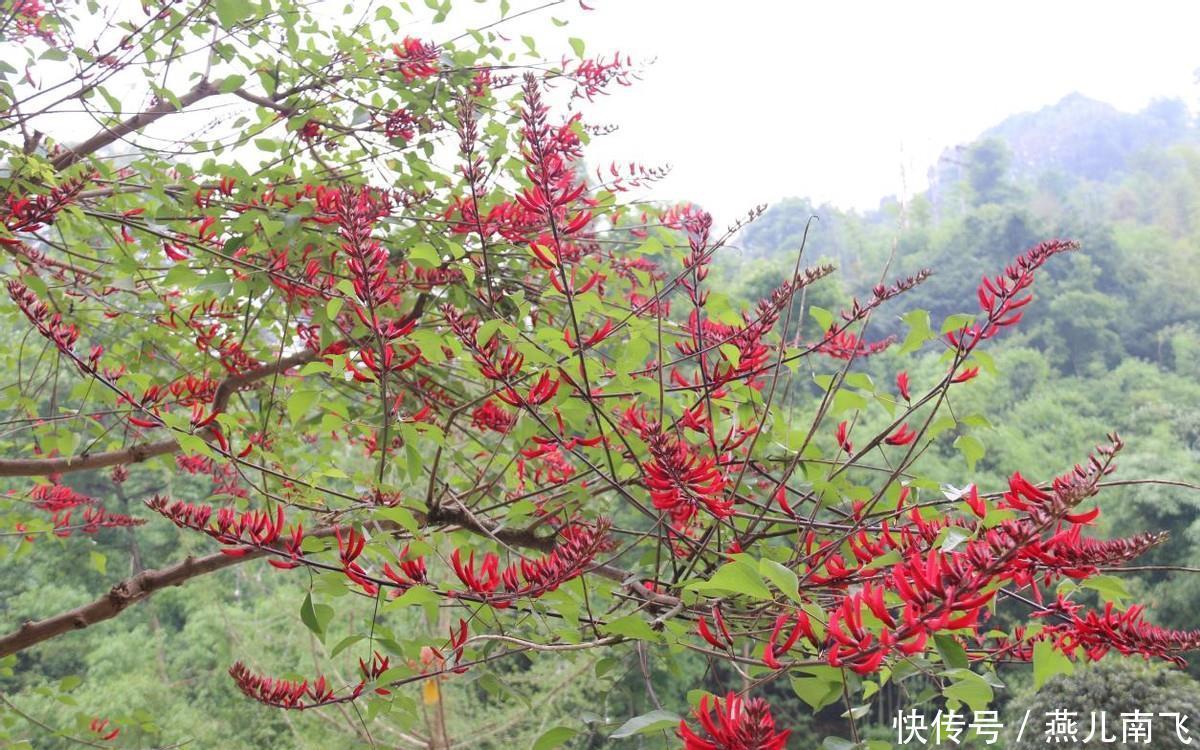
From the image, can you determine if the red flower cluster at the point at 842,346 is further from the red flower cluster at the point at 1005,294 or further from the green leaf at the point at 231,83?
the green leaf at the point at 231,83

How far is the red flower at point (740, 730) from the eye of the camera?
49cm

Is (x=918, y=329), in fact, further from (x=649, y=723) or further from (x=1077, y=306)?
(x=1077, y=306)

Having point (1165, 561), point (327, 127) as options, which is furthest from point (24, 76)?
point (1165, 561)

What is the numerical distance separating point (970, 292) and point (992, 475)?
1008 centimetres

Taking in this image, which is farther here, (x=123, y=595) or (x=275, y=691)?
(x=123, y=595)

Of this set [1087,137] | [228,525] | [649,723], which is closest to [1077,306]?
[649,723]

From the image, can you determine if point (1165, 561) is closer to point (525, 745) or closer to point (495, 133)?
point (525, 745)

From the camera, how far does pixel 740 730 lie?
50 centimetres

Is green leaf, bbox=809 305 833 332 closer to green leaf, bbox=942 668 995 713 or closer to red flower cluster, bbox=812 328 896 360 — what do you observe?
red flower cluster, bbox=812 328 896 360

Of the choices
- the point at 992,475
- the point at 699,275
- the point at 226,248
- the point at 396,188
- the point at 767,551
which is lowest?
the point at 992,475

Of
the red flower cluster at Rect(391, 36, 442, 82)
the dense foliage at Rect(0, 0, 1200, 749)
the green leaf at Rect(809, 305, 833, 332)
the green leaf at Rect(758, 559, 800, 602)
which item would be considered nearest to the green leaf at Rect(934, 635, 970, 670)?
the dense foliage at Rect(0, 0, 1200, 749)

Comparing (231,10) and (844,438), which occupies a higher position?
(231,10)

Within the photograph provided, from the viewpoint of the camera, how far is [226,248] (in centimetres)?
120

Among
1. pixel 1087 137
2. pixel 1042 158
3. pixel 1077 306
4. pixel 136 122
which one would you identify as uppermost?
pixel 1087 137
